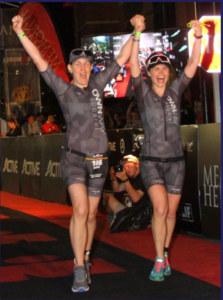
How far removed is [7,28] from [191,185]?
48.1 ft

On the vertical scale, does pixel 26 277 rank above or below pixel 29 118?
below

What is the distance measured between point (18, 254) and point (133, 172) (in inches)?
90.6

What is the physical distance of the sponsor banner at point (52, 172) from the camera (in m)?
11.9

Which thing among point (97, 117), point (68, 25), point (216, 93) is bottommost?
point (97, 117)

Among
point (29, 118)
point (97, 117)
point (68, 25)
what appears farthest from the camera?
point (68, 25)

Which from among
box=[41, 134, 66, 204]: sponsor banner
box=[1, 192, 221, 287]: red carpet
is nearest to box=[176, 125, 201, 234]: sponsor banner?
box=[1, 192, 221, 287]: red carpet

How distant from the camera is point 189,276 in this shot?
17.7 feet

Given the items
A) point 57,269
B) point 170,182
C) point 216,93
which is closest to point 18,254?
point 57,269

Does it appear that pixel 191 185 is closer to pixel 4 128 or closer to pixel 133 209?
pixel 133 209

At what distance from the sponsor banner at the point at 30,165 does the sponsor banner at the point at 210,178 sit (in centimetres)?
626

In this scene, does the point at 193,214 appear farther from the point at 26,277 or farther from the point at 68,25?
the point at 68,25

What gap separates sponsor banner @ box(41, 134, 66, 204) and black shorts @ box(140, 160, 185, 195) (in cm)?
612

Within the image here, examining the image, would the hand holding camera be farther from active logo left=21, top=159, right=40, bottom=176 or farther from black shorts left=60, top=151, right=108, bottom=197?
active logo left=21, top=159, right=40, bottom=176

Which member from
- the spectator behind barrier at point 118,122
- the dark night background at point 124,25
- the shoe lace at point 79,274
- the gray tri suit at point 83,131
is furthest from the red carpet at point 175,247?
the spectator behind barrier at point 118,122
